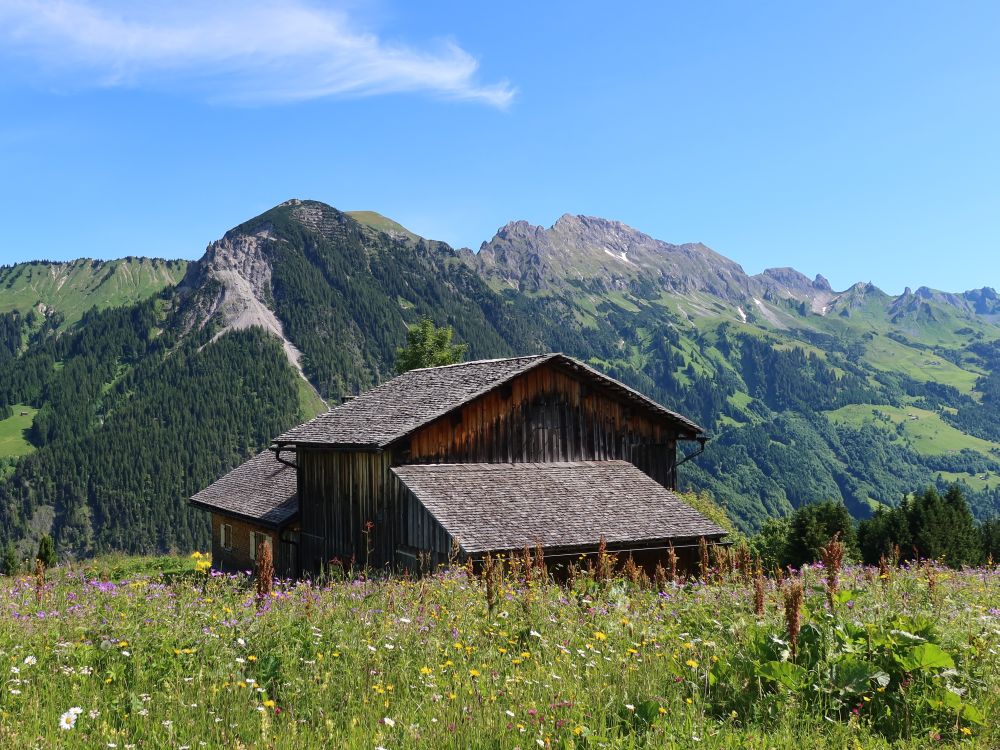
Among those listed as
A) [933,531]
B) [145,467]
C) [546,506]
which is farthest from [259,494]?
[145,467]

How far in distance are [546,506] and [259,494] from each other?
16154mm

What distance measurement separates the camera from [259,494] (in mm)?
32281

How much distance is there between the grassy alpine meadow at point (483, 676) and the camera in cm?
545

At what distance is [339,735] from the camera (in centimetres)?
544

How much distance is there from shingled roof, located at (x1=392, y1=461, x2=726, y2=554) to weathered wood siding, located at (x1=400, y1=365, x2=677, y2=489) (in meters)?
0.49

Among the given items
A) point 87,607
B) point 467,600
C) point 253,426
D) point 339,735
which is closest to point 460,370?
point 467,600

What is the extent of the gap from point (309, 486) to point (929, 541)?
79.7ft

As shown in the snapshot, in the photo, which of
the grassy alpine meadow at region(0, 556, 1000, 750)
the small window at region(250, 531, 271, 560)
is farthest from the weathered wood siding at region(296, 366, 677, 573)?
the grassy alpine meadow at region(0, 556, 1000, 750)

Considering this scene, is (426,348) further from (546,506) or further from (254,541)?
(546,506)

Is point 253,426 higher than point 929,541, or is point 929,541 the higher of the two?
point 253,426

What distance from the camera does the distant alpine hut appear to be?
1984 centimetres

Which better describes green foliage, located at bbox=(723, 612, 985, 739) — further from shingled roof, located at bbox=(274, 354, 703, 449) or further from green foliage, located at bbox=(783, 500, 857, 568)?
green foliage, located at bbox=(783, 500, 857, 568)

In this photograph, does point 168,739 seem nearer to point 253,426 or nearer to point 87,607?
point 87,607

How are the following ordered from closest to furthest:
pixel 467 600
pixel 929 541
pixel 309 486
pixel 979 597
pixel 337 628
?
1. pixel 337 628
2. pixel 467 600
3. pixel 979 597
4. pixel 309 486
5. pixel 929 541
